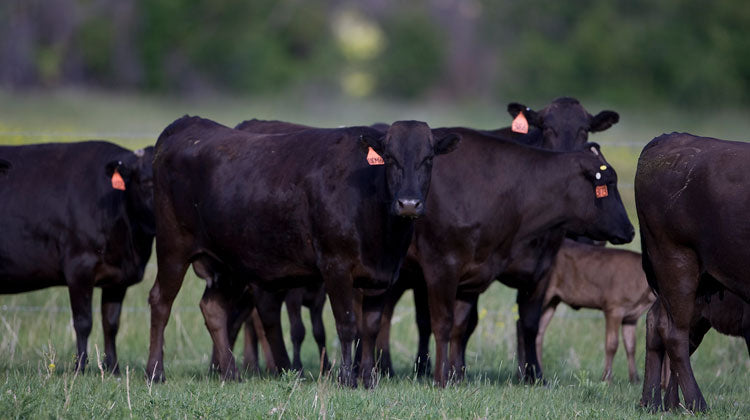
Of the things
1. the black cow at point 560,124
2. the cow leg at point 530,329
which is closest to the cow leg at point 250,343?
the cow leg at point 530,329

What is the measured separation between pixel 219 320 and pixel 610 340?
12.9 ft

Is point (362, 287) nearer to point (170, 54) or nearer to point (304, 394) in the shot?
point (304, 394)

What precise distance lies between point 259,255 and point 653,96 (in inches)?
1348

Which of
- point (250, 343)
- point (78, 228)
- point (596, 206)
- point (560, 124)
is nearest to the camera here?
point (596, 206)

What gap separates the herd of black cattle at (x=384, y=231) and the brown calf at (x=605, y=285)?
0.02 m

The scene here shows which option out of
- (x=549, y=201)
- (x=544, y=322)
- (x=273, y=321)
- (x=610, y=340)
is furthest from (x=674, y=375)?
(x=273, y=321)

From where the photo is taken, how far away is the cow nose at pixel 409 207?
26.5 feet

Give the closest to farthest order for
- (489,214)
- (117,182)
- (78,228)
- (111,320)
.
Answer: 1. (489,214)
2. (78,228)
3. (117,182)
4. (111,320)

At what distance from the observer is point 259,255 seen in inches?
354

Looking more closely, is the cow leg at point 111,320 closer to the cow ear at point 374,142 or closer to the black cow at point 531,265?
the black cow at point 531,265

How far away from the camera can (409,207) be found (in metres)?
8.10

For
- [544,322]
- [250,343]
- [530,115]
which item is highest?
[530,115]

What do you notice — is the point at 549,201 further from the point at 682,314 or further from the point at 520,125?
the point at 682,314

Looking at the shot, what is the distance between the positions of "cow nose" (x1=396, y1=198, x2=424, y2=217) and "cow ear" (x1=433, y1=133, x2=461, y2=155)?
755mm
